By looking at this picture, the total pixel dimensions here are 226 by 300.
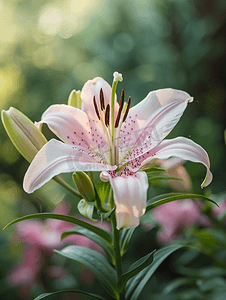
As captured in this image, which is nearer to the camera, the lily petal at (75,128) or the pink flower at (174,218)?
the lily petal at (75,128)

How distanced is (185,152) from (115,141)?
0.35 feet

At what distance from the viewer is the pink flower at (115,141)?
32cm

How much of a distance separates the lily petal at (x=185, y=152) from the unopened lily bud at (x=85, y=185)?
0.07 meters

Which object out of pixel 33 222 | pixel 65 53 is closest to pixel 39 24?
pixel 65 53

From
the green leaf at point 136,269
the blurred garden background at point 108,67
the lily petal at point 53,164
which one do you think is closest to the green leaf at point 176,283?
the blurred garden background at point 108,67

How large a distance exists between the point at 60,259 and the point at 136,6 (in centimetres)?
94

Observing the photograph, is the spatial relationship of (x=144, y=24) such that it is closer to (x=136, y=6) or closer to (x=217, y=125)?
(x=136, y=6)

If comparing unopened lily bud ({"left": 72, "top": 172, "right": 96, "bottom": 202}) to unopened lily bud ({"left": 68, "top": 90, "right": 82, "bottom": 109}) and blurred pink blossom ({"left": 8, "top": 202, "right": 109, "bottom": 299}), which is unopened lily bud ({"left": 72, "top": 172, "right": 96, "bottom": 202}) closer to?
unopened lily bud ({"left": 68, "top": 90, "right": 82, "bottom": 109})

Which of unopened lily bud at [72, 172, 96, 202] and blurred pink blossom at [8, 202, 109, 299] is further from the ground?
unopened lily bud at [72, 172, 96, 202]

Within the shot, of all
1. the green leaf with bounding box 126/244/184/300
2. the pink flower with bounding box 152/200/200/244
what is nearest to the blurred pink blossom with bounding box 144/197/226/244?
the pink flower with bounding box 152/200/200/244

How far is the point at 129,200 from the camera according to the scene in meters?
0.29

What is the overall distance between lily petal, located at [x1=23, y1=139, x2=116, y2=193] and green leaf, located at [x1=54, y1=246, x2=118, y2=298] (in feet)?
0.44

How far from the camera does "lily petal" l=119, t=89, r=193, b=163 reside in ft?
1.25

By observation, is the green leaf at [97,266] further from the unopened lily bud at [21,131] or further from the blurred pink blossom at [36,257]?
the blurred pink blossom at [36,257]
